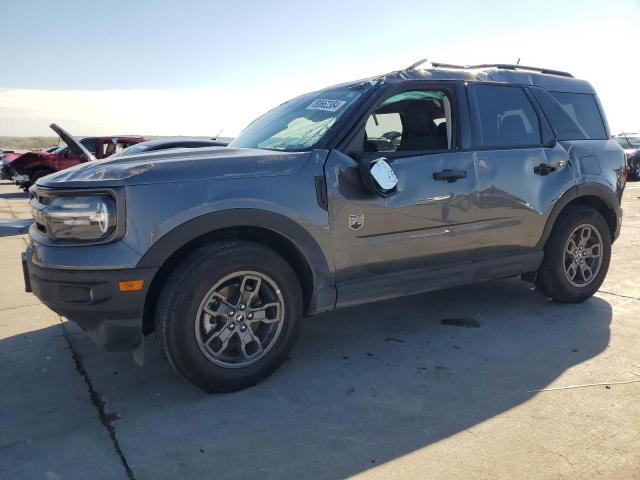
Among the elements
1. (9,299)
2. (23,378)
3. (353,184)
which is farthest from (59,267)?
(9,299)

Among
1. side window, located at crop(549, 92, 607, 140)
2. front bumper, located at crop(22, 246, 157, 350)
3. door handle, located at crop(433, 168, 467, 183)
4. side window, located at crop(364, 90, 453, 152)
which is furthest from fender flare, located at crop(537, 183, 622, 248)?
front bumper, located at crop(22, 246, 157, 350)

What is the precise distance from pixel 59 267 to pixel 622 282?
201 inches

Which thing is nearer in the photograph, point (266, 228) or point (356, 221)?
point (266, 228)

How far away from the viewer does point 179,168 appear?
9.27 ft

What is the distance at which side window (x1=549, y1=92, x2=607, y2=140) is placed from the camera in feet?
14.8

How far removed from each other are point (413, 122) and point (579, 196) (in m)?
1.61

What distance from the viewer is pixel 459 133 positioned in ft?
12.5

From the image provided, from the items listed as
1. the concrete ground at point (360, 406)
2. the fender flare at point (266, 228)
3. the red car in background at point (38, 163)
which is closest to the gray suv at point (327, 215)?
the fender flare at point (266, 228)

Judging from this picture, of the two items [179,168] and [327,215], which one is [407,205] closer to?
[327,215]

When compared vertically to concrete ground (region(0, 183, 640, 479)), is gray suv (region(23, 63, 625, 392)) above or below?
above

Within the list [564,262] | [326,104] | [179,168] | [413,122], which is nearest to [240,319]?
[179,168]

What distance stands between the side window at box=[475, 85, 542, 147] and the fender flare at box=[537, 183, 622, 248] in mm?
515

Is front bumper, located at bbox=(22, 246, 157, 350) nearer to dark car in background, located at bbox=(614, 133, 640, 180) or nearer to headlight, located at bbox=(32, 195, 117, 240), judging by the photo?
headlight, located at bbox=(32, 195, 117, 240)

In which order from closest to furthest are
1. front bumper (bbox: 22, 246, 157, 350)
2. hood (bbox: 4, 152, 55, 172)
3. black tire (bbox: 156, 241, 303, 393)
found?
front bumper (bbox: 22, 246, 157, 350) → black tire (bbox: 156, 241, 303, 393) → hood (bbox: 4, 152, 55, 172)
